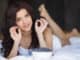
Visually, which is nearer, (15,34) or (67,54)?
(67,54)

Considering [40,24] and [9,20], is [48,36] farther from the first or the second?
[9,20]

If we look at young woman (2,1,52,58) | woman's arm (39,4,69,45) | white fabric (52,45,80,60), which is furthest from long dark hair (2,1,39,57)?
white fabric (52,45,80,60)

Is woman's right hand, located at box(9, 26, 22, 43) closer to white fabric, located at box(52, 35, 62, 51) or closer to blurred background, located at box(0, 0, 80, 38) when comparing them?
blurred background, located at box(0, 0, 80, 38)

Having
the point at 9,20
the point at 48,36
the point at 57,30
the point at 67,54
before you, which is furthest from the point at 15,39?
the point at 67,54

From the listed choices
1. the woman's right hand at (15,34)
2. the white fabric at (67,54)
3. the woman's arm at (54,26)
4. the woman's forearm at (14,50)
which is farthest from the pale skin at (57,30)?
the woman's forearm at (14,50)

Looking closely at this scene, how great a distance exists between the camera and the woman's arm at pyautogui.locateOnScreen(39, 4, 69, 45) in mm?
2369

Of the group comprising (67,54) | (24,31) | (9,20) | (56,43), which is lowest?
(67,54)

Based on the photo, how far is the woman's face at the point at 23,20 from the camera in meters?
2.36

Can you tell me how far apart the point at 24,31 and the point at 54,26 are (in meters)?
0.32

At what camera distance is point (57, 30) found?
7.83 feet

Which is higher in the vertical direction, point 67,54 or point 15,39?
point 15,39

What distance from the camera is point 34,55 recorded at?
2324 mm

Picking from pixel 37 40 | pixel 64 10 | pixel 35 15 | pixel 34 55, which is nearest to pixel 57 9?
pixel 64 10

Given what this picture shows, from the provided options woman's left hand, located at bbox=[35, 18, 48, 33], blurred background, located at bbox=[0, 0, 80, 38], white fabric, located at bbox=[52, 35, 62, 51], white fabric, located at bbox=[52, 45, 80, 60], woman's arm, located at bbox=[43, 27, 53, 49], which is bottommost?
white fabric, located at bbox=[52, 45, 80, 60]
